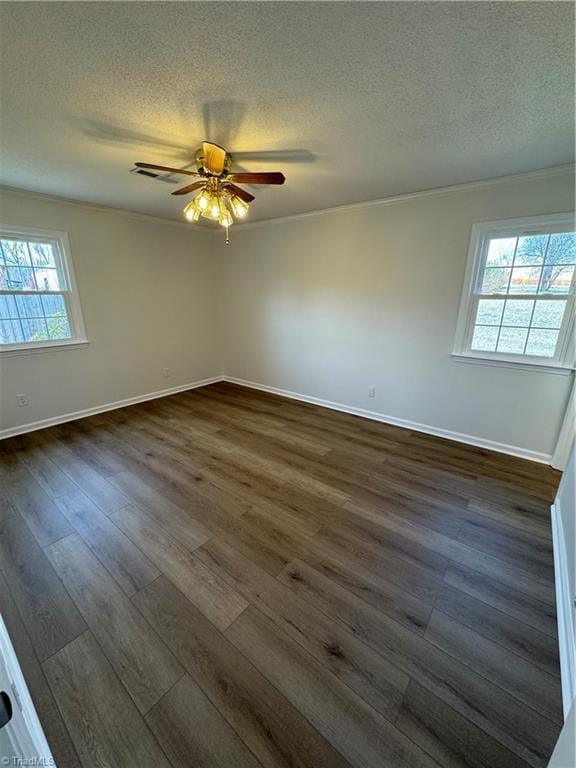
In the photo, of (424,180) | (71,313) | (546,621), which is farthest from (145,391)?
(546,621)

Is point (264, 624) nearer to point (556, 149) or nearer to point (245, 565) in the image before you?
point (245, 565)

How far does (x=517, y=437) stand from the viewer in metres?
2.89

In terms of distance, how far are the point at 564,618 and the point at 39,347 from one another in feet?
15.7

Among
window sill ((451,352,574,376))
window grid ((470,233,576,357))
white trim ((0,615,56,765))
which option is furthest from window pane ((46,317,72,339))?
window grid ((470,233,576,357))

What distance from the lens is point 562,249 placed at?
248cm

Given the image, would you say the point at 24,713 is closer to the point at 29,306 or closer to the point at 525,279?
the point at 29,306

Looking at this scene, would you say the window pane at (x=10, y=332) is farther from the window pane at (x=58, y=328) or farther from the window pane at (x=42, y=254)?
the window pane at (x=42, y=254)

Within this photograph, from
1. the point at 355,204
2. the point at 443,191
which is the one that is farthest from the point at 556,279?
the point at 355,204

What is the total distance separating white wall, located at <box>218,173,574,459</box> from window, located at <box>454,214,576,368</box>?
11cm

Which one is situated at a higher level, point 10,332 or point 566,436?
point 10,332

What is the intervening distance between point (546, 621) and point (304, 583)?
1191 millimetres

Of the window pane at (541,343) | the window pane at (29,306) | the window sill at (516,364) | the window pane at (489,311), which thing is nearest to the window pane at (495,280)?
the window pane at (489,311)

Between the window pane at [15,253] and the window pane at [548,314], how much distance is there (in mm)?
5082

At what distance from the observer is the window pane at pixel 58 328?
11.3ft
